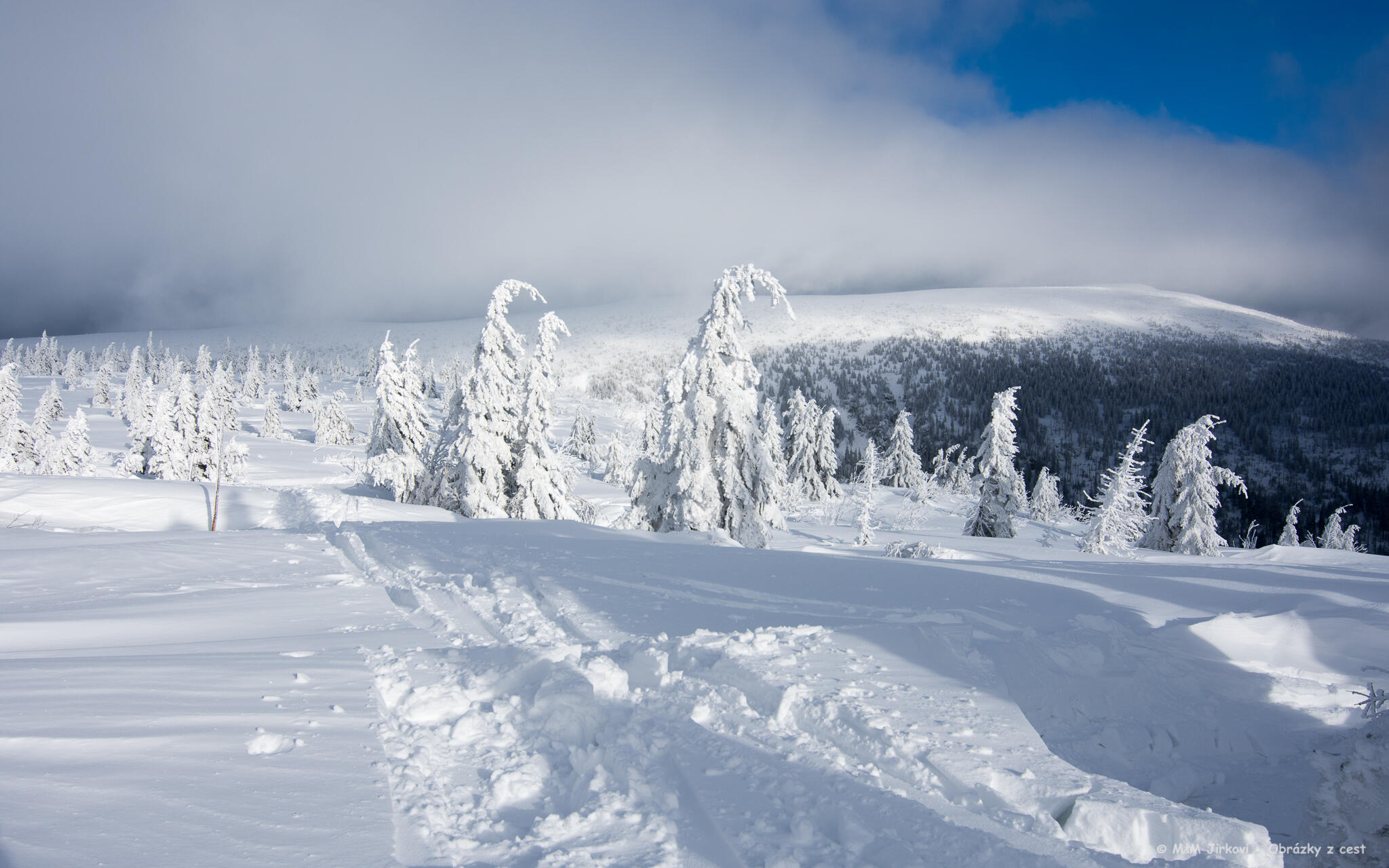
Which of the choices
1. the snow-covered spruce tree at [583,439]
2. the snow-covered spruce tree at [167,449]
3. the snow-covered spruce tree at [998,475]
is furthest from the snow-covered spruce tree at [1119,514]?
the snow-covered spruce tree at [583,439]

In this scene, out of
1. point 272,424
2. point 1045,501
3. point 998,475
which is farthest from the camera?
point 272,424

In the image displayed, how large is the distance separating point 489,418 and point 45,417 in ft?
197

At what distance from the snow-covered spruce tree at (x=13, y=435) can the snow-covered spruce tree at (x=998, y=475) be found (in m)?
60.3

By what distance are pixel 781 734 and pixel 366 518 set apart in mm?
15628

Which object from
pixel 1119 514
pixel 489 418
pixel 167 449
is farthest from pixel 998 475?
pixel 167 449

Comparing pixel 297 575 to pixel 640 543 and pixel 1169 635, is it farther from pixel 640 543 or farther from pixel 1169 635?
pixel 1169 635

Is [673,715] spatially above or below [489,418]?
below

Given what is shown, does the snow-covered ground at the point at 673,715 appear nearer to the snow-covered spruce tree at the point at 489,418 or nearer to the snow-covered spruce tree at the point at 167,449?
the snow-covered spruce tree at the point at 489,418

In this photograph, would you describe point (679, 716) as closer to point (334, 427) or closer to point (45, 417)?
point (45, 417)

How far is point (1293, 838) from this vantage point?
3760mm

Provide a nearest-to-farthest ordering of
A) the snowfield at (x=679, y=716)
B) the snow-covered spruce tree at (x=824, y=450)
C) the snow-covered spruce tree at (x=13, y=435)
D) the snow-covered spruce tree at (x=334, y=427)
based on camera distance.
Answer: the snowfield at (x=679, y=716), the snow-covered spruce tree at (x=13, y=435), the snow-covered spruce tree at (x=824, y=450), the snow-covered spruce tree at (x=334, y=427)

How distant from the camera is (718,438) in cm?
1753

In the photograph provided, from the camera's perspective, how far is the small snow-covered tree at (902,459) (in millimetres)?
62844

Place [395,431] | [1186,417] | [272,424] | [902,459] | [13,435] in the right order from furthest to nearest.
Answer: [1186,417] < [272,424] < [902,459] < [13,435] < [395,431]
